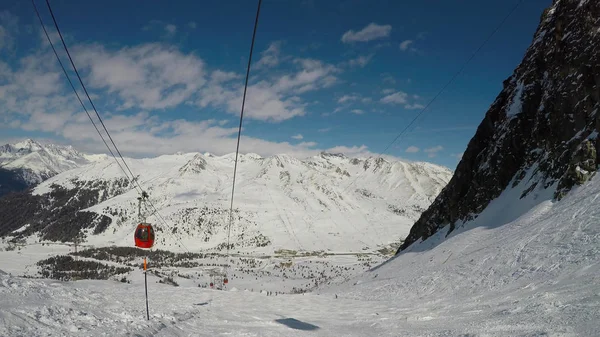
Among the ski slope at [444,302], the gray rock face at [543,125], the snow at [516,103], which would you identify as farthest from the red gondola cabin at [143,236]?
the snow at [516,103]

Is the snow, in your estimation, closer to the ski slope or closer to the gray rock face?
the gray rock face

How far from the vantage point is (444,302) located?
14164 millimetres

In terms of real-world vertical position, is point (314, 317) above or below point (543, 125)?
below

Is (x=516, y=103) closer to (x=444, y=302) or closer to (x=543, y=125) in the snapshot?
(x=543, y=125)

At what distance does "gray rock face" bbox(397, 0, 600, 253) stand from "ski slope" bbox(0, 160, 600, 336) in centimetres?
313

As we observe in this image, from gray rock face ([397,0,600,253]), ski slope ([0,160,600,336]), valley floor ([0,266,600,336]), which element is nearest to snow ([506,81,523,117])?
gray rock face ([397,0,600,253])

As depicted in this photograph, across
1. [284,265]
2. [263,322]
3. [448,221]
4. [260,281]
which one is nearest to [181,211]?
[284,265]

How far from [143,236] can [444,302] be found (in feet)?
43.1

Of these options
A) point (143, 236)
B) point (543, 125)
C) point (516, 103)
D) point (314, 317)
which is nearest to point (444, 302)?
point (314, 317)

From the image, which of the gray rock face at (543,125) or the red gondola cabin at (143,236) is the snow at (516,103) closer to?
the gray rock face at (543,125)

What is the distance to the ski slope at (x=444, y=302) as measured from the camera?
812 centimetres

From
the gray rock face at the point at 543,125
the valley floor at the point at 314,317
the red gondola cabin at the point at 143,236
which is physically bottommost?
the valley floor at the point at 314,317

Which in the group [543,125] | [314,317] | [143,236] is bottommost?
[314,317]

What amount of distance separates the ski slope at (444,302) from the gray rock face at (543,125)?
313 cm
